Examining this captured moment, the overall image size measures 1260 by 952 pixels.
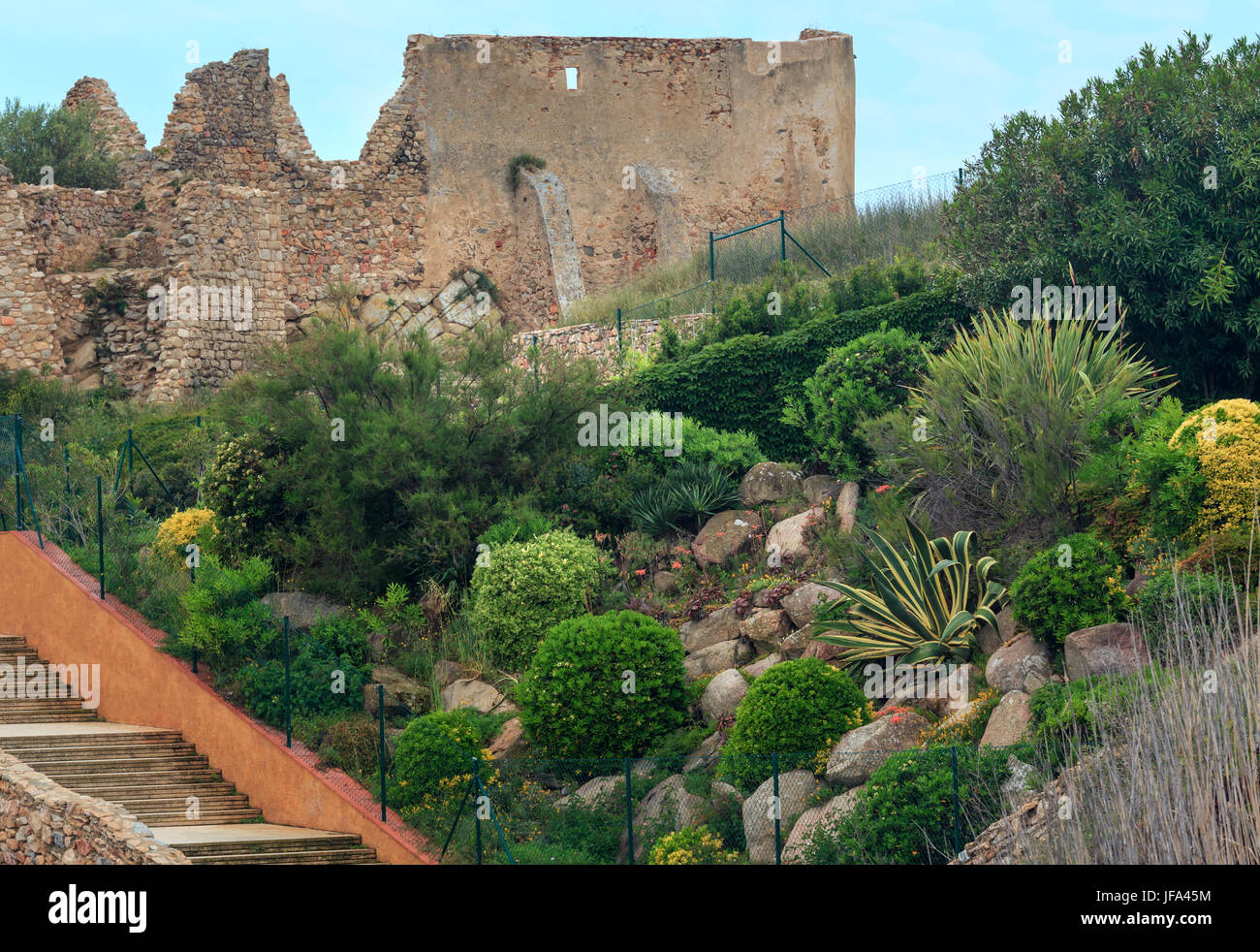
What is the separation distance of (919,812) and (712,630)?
5.38 metres

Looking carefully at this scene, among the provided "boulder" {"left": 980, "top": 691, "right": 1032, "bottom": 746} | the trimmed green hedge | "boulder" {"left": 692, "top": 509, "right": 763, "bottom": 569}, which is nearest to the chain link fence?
"boulder" {"left": 980, "top": 691, "right": 1032, "bottom": 746}

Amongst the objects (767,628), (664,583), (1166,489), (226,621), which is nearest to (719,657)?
(767,628)

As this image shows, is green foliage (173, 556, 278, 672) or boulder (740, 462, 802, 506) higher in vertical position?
boulder (740, 462, 802, 506)

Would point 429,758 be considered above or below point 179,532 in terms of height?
below

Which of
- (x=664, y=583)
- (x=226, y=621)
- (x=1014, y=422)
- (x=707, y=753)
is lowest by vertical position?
(x=707, y=753)

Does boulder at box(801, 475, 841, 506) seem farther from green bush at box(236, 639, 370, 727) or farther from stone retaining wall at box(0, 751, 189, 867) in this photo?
stone retaining wall at box(0, 751, 189, 867)

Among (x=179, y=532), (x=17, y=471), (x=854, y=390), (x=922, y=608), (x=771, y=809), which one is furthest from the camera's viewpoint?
(x=17, y=471)

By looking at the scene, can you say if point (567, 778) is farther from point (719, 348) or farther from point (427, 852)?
point (719, 348)

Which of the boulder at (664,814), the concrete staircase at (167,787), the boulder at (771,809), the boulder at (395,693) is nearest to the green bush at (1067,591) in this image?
the boulder at (771,809)

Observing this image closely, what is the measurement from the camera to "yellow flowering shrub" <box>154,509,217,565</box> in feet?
62.6

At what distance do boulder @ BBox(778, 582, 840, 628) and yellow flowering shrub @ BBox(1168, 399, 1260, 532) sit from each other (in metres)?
3.81

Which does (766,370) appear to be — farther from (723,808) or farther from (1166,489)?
(723,808)

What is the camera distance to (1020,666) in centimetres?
1250
